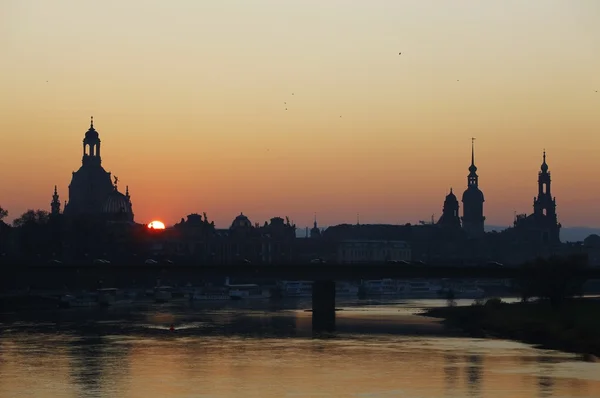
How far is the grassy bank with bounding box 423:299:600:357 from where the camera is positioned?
3868 inches

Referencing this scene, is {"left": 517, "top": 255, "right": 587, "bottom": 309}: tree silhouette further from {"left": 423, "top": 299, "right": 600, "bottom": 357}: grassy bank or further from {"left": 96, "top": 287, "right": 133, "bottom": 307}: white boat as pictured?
{"left": 96, "top": 287, "right": 133, "bottom": 307}: white boat

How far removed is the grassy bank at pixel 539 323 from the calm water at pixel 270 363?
358cm

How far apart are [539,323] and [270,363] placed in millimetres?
33367

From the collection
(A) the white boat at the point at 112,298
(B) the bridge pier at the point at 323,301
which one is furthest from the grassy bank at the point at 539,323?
(A) the white boat at the point at 112,298

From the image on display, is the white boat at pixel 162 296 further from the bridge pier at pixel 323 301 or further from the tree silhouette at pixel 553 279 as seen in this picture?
the tree silhouette at pixel 553 279

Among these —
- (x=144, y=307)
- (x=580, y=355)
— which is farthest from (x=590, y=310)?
(x=144, y=307)

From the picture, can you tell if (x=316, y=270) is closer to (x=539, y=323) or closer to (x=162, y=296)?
(x=539, y=323)

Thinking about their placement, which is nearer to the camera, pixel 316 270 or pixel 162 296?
pixel 316 270

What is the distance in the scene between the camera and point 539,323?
112062 mm

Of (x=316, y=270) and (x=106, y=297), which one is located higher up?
(x=316, y=270)

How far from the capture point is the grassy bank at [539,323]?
98.2 metres

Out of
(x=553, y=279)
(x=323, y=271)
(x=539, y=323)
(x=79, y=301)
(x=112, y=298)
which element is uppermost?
(x=323, y=271)

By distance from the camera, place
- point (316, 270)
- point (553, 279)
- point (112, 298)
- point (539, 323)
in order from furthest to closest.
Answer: point (112, 298) < point (316, 270) < point (553, 279) < point (539, 323)

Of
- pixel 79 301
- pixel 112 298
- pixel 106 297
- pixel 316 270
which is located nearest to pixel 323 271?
pixel 316 270
